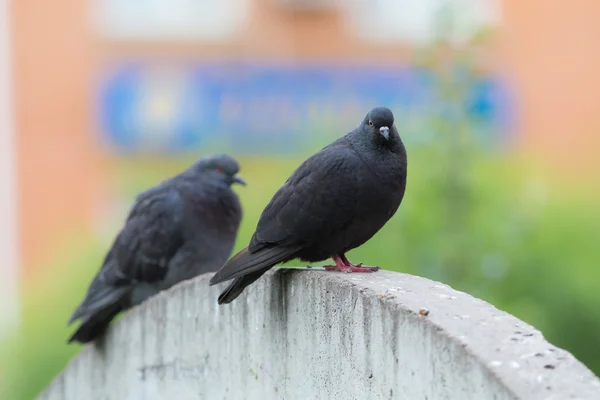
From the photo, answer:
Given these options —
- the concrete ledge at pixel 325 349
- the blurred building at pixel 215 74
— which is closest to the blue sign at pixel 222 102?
the blurred building at pixel 215 74

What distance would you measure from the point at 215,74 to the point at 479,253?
703 centimetres

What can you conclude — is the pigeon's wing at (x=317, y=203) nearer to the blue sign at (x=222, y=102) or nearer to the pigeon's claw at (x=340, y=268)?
the pigeon's claw at (x=340, y=268)

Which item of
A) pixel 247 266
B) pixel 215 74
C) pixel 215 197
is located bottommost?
pixel 215 74

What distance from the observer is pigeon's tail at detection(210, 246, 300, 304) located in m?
3.83

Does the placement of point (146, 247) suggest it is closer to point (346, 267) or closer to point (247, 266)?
point (247, 266)

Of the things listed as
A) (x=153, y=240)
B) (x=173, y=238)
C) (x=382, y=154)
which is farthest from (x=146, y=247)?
(x=382, y=154)

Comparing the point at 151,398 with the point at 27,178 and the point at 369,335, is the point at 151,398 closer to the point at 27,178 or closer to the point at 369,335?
the point at 369,335

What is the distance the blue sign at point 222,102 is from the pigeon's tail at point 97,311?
→ 6.90m

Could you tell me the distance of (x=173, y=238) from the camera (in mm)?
5922

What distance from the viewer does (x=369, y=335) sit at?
10.3 feet

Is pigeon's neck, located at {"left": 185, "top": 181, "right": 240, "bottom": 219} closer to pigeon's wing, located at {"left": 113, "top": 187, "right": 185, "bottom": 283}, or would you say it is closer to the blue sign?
pigeon's wing, located at {"left": 113, "top": 187, "right": 185, "bottom": 283}

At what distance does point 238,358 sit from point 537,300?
13.5ft

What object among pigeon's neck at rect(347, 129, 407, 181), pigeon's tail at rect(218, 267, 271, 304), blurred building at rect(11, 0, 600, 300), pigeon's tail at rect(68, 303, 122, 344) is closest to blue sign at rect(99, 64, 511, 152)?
blurred building at rect(11, 0, 600, 300)

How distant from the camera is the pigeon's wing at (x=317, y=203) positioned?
3.88 m
